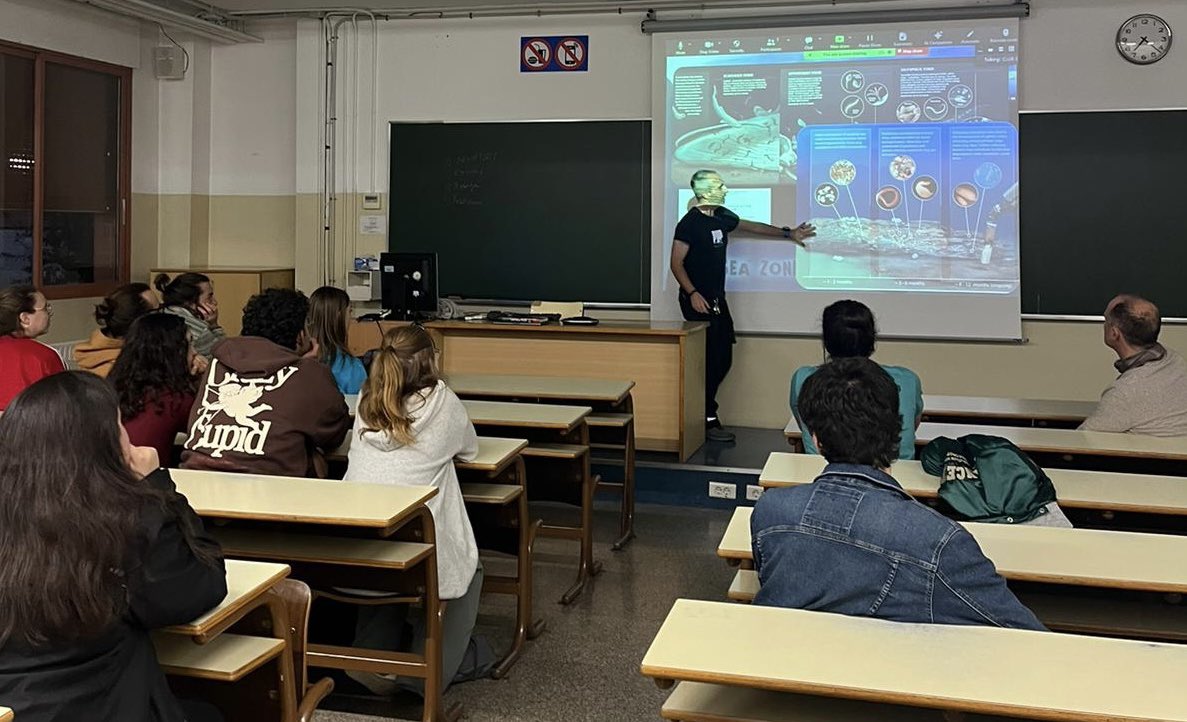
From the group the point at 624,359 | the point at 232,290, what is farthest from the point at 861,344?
the point at 232,290

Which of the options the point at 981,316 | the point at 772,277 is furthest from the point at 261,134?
the point at 981,316

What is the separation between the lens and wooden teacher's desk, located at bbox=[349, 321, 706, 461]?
6.12m

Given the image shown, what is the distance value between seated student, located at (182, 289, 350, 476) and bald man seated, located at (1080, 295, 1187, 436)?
9.55ft

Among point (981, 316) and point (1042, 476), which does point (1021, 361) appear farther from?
point (1042, 476)

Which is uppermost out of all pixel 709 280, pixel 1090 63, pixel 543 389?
pixel 1090 63

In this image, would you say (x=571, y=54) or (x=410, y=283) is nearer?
(x=410, y=283)

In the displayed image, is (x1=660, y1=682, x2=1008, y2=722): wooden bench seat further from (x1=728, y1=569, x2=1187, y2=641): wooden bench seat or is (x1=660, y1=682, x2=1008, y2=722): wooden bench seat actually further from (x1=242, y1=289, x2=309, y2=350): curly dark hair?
(x1=242, y1=289, x2=309, y2=350): curly dark hair

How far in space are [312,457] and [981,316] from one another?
15.7 feet

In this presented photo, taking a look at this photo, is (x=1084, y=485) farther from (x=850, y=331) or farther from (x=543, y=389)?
(x=543, y=389)

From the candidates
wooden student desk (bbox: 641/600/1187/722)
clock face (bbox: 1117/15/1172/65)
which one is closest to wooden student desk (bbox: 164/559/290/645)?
wooden student desk (bbox: 641/600/1187/722)

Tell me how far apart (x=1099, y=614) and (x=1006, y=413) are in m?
1.95

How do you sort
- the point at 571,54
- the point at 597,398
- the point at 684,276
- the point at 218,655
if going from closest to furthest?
the point at 218,655, the point at 597,398, the point at 684,276, the point at 571,54

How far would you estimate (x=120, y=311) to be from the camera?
179 inches

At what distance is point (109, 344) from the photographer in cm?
448
